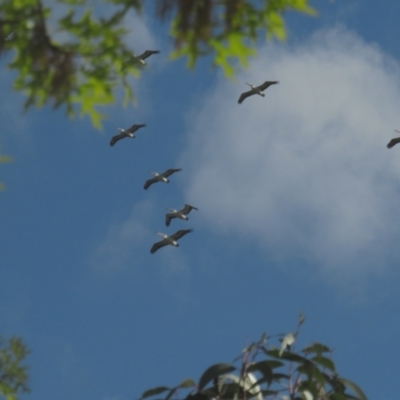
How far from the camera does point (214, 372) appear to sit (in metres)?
7.20

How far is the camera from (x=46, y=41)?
698 cm

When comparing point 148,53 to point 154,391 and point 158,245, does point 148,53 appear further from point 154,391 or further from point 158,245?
point 154,391

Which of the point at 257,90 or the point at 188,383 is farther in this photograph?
the point at 257,90

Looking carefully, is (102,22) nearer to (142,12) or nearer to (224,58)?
(142,12)

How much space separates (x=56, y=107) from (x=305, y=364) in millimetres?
2995

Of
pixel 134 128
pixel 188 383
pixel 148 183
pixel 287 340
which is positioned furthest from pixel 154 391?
pixel 148 183

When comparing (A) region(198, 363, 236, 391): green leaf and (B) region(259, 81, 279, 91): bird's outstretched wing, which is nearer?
(A) region(198, 363, 236, 391): green leaf

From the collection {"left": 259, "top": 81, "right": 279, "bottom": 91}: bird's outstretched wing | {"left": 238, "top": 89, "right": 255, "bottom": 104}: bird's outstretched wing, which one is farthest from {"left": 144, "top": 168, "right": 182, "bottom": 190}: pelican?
{"left": 259, "top": 81, "right": 279, "bottom": 91}: bird's outstretched wing

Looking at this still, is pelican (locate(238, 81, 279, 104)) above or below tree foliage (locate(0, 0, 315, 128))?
above

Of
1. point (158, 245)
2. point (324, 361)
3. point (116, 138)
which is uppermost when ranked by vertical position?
point (116, 138)

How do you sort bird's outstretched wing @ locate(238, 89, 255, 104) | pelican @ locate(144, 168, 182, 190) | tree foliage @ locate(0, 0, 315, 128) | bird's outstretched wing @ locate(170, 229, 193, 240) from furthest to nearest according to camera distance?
bird's outstretched wing @ locate(238, 89, 255, 104)
pelican @ locate(144, 168, 182, 190)
bird's outstretched wing @ locate(170, 229, 193, 240)
tree foliage @ locate(0, 0, 315, 128)

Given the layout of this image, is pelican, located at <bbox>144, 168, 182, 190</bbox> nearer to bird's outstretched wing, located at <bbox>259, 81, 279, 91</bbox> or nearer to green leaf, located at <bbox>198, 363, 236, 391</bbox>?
bird's outstretched wing, located at <bbox>259, 81, 279, 91</bbox>

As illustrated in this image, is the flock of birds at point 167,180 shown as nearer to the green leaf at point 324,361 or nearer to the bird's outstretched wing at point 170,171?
the bird's outstretched wing at point 170,171

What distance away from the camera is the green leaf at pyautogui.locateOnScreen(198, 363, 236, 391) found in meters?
7.16
